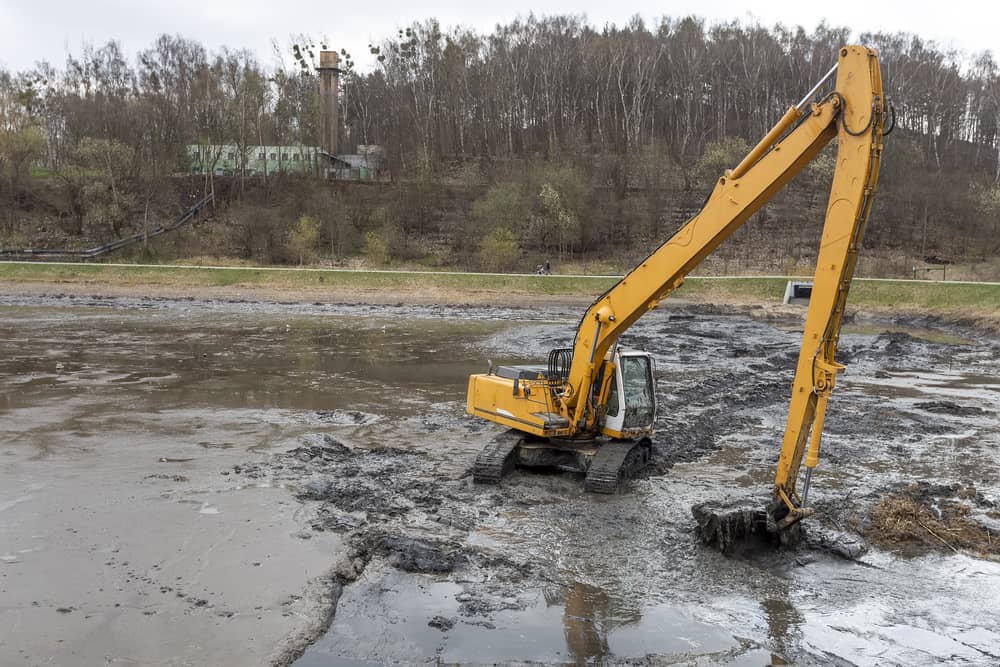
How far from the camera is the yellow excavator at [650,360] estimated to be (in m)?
9.68

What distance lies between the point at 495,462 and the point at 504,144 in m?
74.9

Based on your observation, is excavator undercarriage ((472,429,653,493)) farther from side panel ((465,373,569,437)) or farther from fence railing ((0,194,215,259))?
fence railing ((0,194,215,259))

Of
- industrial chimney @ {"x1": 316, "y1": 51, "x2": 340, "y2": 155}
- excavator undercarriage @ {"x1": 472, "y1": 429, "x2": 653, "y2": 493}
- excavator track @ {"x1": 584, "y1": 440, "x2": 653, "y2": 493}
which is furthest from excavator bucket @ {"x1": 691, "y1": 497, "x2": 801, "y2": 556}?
industrial chimney @ {"x1": 316, "y1": 51, "x2": 340, "y2": 155}

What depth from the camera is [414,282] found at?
48031mm

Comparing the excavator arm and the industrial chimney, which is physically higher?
the industrial chimney

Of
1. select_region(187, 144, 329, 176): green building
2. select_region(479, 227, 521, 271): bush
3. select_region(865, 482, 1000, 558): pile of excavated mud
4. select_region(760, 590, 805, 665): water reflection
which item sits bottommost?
select_region(760, 590, 805, 665): water reflection

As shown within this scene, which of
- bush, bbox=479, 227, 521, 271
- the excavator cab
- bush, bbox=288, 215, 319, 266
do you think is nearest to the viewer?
the excavator cab

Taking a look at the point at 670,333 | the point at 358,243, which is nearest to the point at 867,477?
the point at 670,333

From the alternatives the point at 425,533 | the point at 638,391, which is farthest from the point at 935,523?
the point at 425,533

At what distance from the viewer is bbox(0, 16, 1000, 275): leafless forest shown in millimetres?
64250

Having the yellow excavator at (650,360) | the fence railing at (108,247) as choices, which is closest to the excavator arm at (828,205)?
the yellow excavator at (650,360)

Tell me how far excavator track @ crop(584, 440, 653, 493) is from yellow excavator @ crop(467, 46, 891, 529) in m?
0.02

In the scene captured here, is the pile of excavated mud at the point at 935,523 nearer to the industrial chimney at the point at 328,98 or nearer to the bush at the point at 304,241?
the bush at the point at 304,241

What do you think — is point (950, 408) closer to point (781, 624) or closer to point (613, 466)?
point (613, 466)
